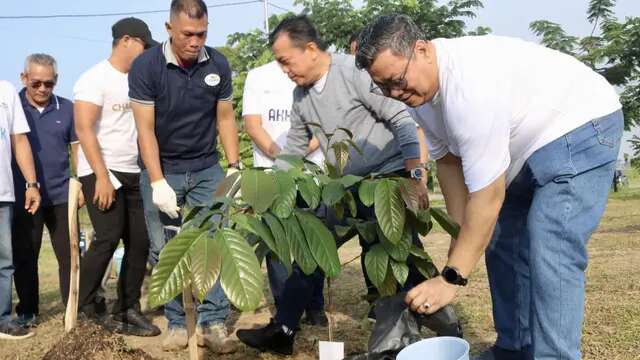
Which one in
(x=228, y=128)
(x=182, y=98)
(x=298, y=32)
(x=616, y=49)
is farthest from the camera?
(x=616, y=49)

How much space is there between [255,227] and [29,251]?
122 inches

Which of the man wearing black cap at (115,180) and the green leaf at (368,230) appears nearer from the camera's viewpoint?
the green leaf at (368,230)

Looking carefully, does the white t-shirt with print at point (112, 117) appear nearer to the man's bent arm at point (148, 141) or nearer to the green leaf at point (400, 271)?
the man's bent arm at point (148, 141)

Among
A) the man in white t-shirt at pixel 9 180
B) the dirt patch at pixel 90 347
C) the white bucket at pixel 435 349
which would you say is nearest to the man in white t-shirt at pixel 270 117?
the dirt patch at pixel 90 347

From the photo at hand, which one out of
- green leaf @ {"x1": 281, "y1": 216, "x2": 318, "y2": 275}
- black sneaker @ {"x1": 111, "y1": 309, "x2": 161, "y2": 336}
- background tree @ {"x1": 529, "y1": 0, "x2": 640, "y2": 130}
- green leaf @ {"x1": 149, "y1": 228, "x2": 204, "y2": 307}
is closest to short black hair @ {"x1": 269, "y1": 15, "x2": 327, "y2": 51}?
green leaf @ {"x1": 281, "y1": 216, "x2": 318, "y2": 275}

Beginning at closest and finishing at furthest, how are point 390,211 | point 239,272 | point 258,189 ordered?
point 239,272, point 258,189, point 390,211

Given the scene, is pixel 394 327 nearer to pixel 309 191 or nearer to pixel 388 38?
pixel 309 191

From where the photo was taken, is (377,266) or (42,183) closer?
(377,266)

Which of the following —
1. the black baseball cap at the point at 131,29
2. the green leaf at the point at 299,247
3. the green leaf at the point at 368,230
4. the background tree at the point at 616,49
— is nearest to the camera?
the green leaf at the point at 299,247

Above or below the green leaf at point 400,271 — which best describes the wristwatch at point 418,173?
above

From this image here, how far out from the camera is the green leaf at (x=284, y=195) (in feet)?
6.66

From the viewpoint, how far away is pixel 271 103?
4074 mm

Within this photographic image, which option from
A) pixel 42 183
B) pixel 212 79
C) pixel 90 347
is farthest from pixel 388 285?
pixel 42 183

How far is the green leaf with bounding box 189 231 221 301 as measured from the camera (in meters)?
1.67
